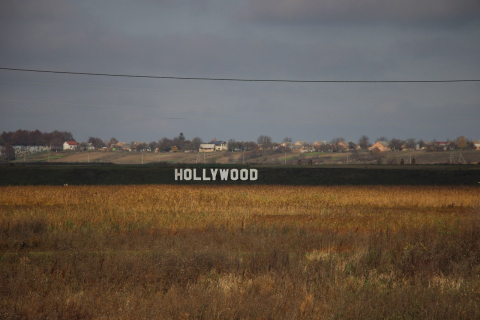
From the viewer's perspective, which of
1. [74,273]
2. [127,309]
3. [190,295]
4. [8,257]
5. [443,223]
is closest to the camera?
[127,309]

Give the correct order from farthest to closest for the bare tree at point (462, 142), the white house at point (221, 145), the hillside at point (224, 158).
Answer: the white house at point (221, 145) → the bare tree at point (462, 142) → the hillside at point (224, 158)

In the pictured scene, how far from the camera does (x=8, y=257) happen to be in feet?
43.5

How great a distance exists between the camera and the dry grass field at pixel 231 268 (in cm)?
923

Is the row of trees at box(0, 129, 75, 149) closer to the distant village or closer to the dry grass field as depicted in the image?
the distant village

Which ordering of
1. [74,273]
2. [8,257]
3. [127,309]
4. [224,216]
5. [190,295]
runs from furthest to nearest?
[224,216] → [8,257] → [74,273] → [190,295] → [127,309]

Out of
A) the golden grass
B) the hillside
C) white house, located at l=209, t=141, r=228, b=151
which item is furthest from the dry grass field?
white house, located at l=209, t=141, r=228, b=151

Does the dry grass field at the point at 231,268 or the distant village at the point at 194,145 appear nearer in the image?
the dry grass field at the point at 231,268

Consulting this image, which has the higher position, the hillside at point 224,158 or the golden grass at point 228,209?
the hillside at point 224,158

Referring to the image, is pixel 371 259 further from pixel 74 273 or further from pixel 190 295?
pixel 74 273

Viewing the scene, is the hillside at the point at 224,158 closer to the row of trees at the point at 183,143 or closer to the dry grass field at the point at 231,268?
the row of trees at the point at 183,143

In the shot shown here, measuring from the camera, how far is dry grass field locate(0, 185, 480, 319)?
9.23 metres

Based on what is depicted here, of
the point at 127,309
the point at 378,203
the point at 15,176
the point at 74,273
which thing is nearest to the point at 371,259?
the point at 127,309

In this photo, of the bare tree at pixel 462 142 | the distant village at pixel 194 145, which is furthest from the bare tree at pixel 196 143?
the bare tree at pixel 462 142

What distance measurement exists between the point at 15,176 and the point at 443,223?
44.7m
